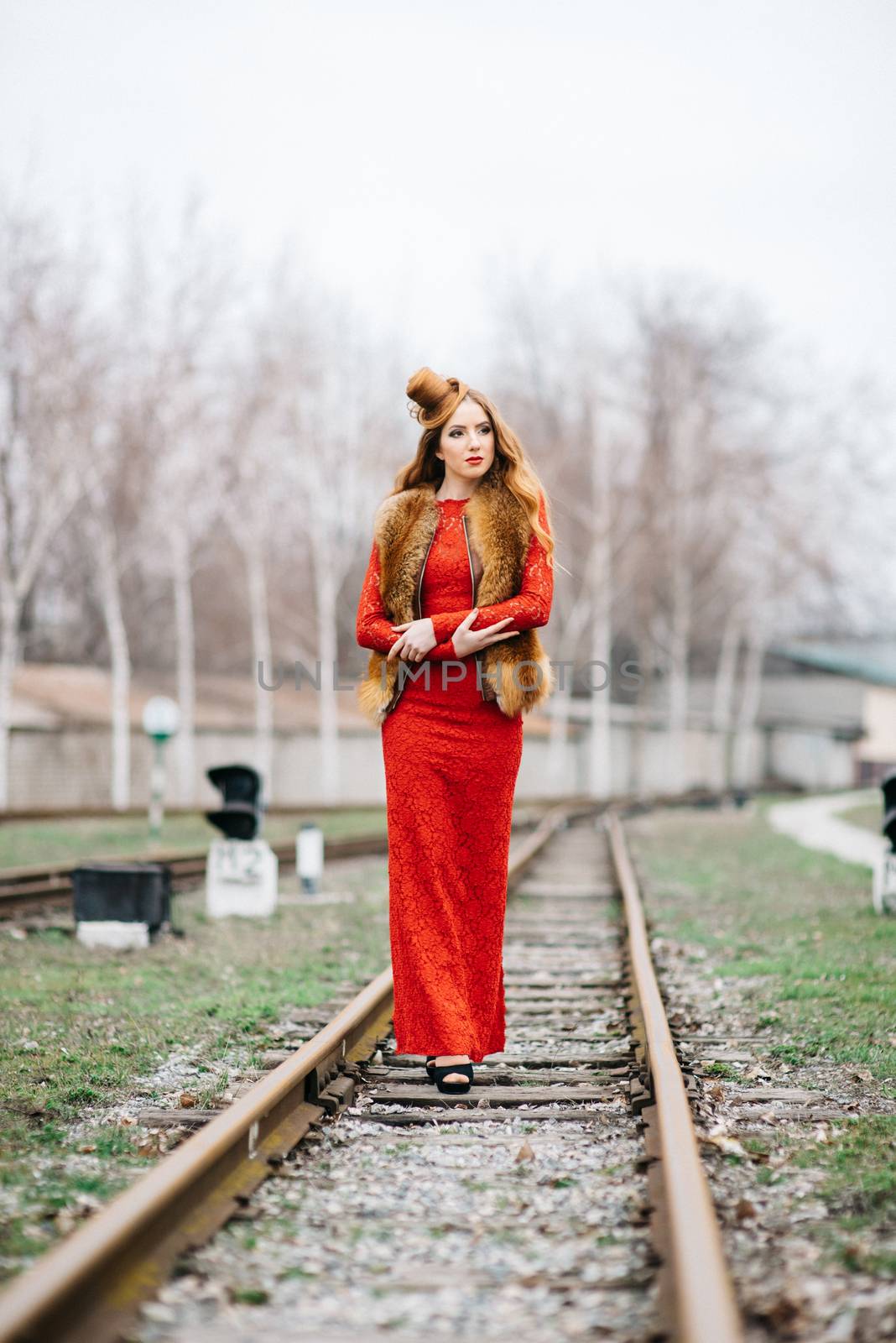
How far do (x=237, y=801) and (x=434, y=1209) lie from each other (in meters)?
6.74

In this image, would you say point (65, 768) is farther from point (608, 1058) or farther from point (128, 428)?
point (608, 1058)

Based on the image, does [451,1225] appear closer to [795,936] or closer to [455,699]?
[455,699]

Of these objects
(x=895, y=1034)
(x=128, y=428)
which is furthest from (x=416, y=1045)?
(x=128, y=428)

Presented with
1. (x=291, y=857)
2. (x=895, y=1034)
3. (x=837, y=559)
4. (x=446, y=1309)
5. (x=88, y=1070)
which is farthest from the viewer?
(x=837, y=559)

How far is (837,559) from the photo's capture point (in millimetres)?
47906

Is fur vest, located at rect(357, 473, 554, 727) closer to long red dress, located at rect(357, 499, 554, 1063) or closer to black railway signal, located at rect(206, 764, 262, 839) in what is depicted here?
long red dress, located at rect(357, 499, 554, 1063)

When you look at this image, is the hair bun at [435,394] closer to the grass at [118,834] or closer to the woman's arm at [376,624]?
the woman's arm at [376,624]

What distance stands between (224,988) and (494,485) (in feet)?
11.3

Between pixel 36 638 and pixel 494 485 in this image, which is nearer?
pixel 494 485

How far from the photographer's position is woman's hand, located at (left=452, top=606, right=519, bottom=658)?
430 centimetres

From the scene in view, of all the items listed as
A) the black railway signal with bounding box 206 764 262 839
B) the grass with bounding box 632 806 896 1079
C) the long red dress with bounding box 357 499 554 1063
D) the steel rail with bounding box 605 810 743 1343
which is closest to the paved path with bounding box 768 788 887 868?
the grass with bounding box 632 806 896 1079

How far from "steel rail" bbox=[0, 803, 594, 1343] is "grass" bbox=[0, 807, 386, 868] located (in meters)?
9.06

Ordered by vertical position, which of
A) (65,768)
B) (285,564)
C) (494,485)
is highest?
(285,564)

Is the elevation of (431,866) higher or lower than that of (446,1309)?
higher
